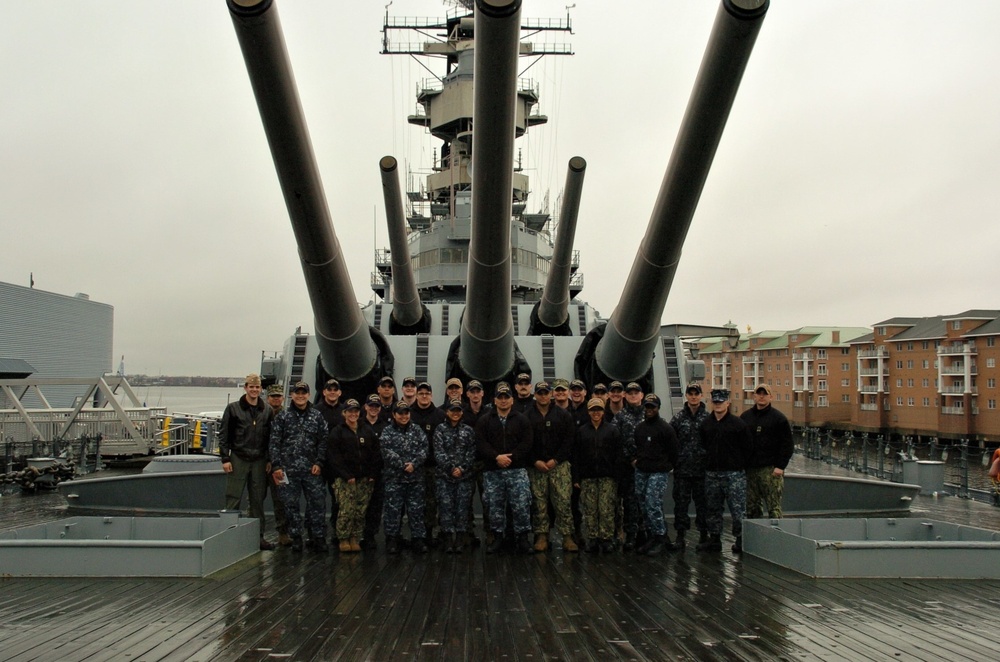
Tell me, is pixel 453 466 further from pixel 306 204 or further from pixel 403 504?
pixel 306 204

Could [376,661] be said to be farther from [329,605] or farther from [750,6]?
[750,6]

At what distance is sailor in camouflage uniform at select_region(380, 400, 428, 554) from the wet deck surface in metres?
0.35

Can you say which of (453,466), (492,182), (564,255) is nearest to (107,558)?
(453,466)

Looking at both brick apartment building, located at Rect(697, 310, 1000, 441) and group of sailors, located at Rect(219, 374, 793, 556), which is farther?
brick apartment building, located at Rect(697, 310, 1000, 441)

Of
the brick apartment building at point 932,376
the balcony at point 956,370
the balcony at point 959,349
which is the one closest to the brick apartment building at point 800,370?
the brick apartment building at point 932,376

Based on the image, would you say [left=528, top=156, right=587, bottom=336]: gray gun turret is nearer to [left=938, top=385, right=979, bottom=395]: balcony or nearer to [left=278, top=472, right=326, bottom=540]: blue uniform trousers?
[left=278, top=472, right=326, bottom=540]: blue uniform trousers

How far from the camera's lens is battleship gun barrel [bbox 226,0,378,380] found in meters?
3.81

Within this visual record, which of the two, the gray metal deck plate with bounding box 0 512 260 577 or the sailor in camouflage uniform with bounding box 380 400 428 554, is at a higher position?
the sailor in camouflage uniform with bounding box 380 400 428 554

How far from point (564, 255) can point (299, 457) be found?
3.86 m

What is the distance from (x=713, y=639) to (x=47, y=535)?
4125 mm

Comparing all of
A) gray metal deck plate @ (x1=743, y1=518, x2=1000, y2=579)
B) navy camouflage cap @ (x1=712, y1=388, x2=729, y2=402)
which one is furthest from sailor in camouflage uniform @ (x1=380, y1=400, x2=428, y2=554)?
gray metal deck plate @ (x1=743, y1=518, x2=1000, y2=579)

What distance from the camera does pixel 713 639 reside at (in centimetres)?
329

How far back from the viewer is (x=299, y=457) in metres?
5.30

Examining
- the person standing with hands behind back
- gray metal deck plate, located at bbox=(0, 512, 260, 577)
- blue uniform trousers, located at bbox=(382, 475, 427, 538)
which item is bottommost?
gray metal deck plate, located at bbox=(0, 512, 260, 577)
